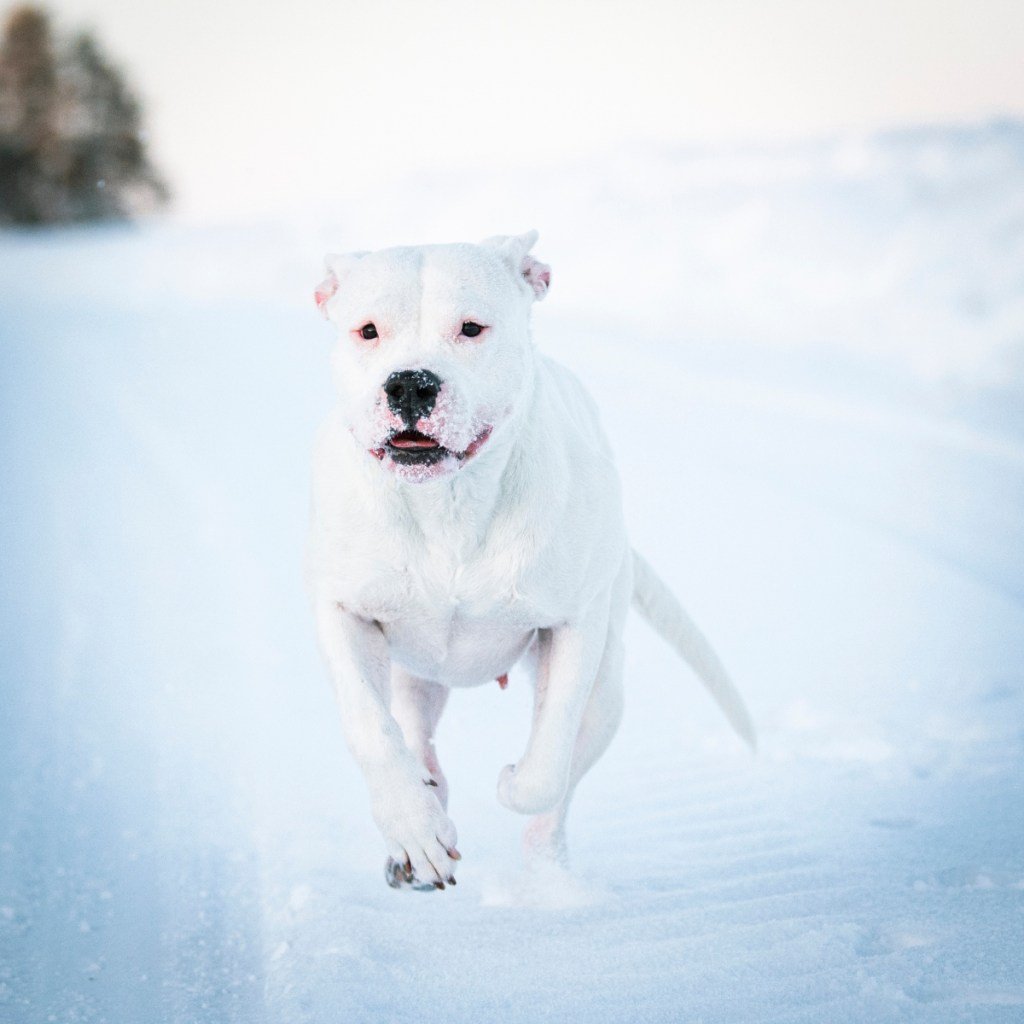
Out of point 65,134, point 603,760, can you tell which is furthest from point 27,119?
point 603,760

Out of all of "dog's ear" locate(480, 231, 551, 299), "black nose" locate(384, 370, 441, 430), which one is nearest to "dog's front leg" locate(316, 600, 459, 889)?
"black nose" locate(384, 370, 441, 430)

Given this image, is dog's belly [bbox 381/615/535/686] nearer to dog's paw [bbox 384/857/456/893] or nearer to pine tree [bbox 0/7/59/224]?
dog's paw [bbox 384/857/456/893]

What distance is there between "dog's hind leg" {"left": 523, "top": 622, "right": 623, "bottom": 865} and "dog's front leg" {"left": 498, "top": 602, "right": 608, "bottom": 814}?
0.79 ft

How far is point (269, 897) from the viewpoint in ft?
10.2

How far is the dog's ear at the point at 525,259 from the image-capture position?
261 cm

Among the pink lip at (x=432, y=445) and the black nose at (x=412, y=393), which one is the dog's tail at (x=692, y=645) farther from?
the black nose at (x=412, y=393)

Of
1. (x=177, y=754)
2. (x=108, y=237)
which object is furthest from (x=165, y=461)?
(x=108, y=237)

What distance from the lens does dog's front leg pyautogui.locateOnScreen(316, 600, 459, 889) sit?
2398 mm

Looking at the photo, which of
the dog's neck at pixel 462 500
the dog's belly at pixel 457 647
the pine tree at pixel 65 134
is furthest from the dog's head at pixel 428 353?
the pine tree at pixel 65 134

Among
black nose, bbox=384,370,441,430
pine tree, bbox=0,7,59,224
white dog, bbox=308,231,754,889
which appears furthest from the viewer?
pine tree, bbox=0,7,59,224

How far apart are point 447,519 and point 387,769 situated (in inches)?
22.4

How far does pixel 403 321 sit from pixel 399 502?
420mm

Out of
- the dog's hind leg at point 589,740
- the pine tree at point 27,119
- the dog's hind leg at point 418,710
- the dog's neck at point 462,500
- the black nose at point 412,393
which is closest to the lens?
the black nose at point 412,393

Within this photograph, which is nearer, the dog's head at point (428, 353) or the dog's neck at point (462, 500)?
the dog's head at point (428, 353)
